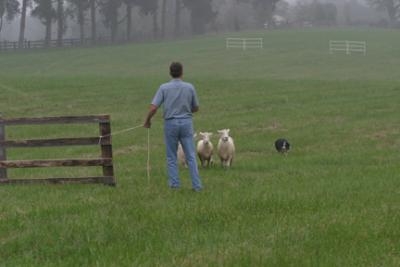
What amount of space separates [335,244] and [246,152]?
11744 mm

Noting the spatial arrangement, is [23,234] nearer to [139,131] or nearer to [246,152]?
[246,152]

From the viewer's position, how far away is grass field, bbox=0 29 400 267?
→ 7336mm

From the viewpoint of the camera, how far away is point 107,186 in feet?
39.7

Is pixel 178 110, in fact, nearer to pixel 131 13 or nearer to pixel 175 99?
pixel 175 99

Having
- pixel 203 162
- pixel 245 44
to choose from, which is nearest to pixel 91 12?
pixel 245 44

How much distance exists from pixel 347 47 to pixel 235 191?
5611 cm

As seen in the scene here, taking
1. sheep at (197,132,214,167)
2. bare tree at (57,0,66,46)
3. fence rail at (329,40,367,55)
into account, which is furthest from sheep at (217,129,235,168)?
bare tree at (57,0,66,46)

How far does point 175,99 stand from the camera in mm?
11289

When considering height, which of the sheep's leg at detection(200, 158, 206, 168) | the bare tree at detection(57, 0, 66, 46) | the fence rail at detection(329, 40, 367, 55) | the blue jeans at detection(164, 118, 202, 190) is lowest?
the sheep's leg at detection(200, 158, 206, 168)

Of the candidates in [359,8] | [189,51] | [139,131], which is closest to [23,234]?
[139,131]

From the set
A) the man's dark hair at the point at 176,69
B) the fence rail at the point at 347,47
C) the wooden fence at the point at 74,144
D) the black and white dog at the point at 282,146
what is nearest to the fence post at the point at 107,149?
the wooden fence at the point at 74,144

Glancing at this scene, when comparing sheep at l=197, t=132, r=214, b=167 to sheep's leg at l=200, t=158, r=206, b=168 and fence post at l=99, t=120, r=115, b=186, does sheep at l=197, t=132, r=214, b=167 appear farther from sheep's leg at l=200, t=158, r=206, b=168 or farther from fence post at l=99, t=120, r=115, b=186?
fence post at l=99, t=120, r=115, b=186

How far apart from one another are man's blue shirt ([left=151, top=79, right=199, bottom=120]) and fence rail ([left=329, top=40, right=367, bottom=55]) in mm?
54533

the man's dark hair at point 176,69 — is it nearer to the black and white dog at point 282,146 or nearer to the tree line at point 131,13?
the black and white dog at point 282,146
